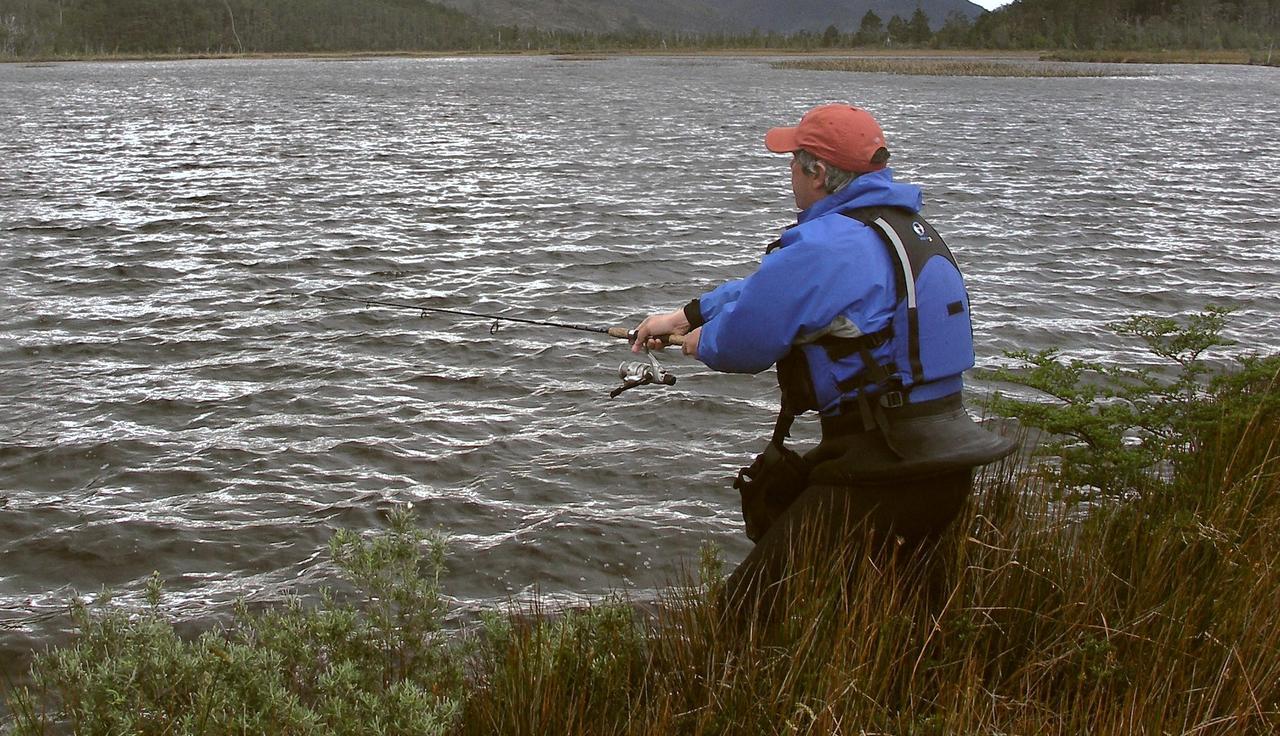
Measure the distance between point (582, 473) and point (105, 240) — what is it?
13399 millimetres

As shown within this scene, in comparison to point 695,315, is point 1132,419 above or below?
below

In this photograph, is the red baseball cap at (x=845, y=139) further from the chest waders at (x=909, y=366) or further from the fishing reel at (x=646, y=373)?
the fishing reel at (x=646, y=373)

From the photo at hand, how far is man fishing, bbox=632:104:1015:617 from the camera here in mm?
4867

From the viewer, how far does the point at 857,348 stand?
496 centimetres

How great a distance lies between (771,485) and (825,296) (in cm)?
106

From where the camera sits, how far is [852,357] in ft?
16.4

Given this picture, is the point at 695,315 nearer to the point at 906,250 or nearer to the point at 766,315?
the point at 766,315

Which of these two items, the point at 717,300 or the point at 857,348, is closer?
the point at 857,348

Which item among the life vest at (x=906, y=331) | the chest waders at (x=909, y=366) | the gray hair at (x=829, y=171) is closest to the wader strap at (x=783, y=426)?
the chest waders at (x=909, y=366)

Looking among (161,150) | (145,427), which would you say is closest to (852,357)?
(145,427)

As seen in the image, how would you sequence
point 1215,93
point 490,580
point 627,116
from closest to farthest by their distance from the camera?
point 490,580
point 627,116
point 1215,93

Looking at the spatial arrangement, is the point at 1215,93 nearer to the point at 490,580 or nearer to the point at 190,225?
the point at 190,225

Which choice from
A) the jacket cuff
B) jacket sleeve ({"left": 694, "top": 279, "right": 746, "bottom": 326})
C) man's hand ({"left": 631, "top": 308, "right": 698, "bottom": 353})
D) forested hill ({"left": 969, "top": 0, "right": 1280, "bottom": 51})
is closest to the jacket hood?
jacket sleeve ({"left": 694, "top": 279, "right": 746, "bottom": 326})

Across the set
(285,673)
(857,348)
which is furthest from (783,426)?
(285,673)
